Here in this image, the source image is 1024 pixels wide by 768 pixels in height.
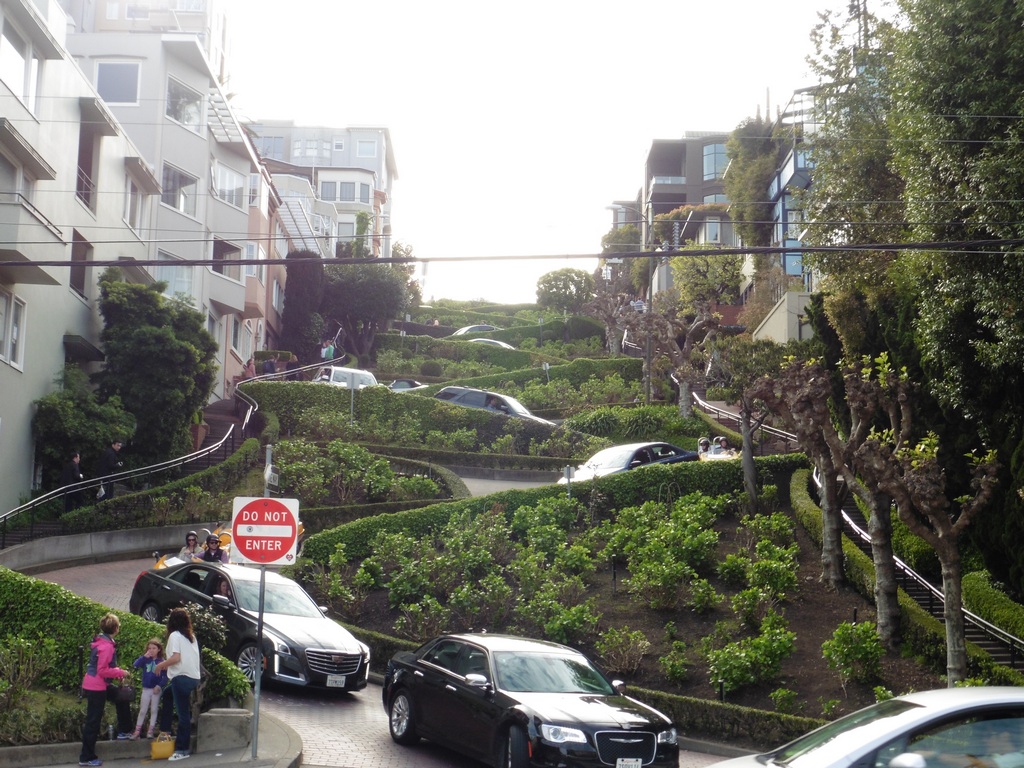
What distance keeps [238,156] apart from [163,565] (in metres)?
31.0

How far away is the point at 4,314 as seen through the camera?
25375 mm

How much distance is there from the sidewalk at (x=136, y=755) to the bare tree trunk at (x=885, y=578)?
390 inches

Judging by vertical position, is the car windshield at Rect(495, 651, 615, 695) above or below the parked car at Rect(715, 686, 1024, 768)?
below

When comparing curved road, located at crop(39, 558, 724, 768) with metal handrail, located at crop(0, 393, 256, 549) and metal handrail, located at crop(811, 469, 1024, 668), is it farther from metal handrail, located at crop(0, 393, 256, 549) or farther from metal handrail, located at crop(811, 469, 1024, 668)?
metal handrail, located at crop(0, 393, 256, 549)

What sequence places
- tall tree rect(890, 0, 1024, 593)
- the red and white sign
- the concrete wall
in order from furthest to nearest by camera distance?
1. the concrete wall
2. tall tree rect(890, 0, 1024, 593)
3. the red and white sign

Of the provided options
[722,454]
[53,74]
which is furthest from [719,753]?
[53,74]

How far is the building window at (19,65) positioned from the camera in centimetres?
2403

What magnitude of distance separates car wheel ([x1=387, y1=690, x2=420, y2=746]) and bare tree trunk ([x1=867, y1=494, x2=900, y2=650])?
8.45 metres

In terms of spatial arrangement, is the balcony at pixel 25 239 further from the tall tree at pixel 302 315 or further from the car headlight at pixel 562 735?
the tall tree at pixel 302 315

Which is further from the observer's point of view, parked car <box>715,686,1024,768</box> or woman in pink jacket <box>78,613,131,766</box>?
woman in pink jacket <box>78,613,131,766</box>

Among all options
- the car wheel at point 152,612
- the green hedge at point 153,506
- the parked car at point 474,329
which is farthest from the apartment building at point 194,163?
the parked car at point 474,329

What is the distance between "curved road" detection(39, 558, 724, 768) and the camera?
41.1 feet

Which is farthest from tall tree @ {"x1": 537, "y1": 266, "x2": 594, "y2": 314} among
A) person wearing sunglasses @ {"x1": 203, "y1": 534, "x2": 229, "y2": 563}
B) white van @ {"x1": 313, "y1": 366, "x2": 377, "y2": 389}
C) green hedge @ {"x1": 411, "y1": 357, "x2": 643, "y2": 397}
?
person wearing sunglasses @ {"x1": 203, "y1": 534, "x2": 229, "y2": 563}

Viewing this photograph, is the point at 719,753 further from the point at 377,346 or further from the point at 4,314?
the point at 377,346
